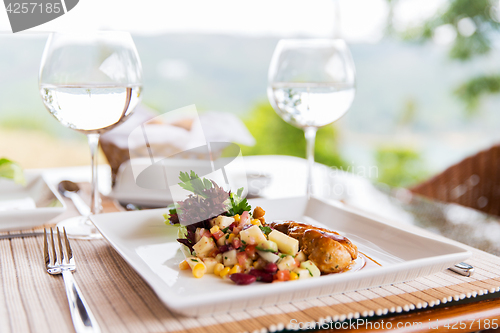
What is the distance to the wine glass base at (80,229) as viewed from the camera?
1.08 meters

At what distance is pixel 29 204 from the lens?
4.43 ft

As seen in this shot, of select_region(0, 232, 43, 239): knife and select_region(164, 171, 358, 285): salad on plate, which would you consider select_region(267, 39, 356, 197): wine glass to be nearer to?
select_region(164, 171, 358, 285): salad on plate

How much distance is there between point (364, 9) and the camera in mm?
6500

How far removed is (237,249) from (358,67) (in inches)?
273

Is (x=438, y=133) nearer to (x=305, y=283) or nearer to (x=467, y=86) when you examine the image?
(x=467, y=86)

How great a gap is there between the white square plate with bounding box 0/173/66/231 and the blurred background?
4.58 meters

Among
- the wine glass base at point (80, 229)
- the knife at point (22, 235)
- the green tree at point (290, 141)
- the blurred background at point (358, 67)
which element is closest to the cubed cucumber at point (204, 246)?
the wine glass base at point (80, 229)

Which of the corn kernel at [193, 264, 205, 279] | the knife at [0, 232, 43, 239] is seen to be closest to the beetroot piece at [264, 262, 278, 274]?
the corn kernel at [193, 264, 205, 279]

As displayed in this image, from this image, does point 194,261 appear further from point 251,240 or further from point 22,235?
point 22,235

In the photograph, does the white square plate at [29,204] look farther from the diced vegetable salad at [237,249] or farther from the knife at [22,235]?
the diced vegetable salad at [237,249]

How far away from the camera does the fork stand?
2.03ft

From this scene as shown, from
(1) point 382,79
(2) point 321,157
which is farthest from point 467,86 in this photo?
(2) point 321,157

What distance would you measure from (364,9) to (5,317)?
6.62m

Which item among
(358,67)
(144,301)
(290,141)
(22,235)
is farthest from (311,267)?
(358,67)
